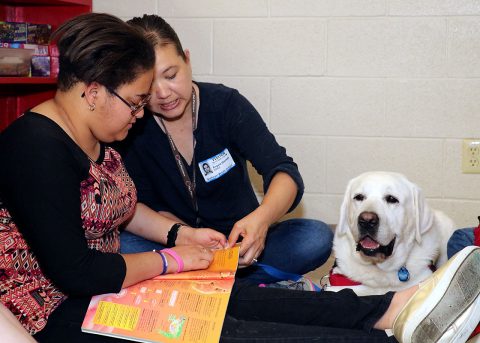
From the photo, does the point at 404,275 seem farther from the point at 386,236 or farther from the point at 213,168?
the point at 213,168

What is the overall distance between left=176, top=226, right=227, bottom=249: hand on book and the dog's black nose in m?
0.50

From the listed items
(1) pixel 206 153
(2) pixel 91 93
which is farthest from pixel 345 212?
(2) pixel 91 93

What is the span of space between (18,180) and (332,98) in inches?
76.8

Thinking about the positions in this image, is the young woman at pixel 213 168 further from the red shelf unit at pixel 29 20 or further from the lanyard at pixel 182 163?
the red shelf unit at pixel 29 20

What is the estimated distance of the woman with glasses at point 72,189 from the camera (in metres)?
1.49

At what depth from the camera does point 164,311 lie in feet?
5.13

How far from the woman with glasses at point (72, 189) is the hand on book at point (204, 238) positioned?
0.21 m

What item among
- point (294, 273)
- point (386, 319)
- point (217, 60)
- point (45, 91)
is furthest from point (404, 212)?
point (45, 91)

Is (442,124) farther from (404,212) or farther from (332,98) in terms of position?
(404,212)

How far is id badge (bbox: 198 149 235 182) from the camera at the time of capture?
91.3 inches

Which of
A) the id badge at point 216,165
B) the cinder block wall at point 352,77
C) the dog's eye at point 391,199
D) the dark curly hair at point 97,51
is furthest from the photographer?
the cinder block wall at point 352,77

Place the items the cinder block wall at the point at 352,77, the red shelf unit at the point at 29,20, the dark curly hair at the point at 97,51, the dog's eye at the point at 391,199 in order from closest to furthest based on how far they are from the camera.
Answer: the dark curly hair at the point at 97,51
the dog's eye at the point at 391,199
the cinder block wall at the point at 352,77
the red shelf unit at the point at 29,20

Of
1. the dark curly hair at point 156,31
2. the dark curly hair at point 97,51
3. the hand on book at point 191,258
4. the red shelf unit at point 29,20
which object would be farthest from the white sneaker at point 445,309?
the red shelf unit at point 29,20

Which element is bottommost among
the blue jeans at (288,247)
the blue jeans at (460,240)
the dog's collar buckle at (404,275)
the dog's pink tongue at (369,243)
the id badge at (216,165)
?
the dog's collar buckle at (404,275)
